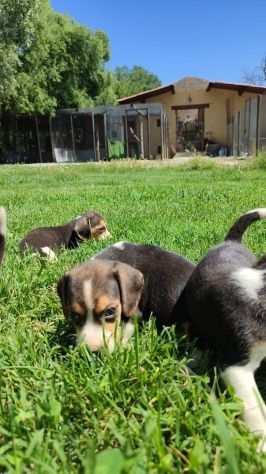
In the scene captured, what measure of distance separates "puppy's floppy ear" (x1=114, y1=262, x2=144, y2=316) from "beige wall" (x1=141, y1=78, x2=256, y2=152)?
115 feet

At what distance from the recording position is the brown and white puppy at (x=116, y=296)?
2.88 metres

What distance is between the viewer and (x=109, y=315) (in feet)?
9.82

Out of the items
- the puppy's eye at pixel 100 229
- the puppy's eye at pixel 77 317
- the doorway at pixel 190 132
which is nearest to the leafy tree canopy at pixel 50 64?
the doorway at pixel 190 132

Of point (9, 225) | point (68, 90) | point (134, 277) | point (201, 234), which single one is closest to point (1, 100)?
point (68, 90)

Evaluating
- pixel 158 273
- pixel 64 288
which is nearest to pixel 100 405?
pixel 64 288

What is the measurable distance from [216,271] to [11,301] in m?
1.72

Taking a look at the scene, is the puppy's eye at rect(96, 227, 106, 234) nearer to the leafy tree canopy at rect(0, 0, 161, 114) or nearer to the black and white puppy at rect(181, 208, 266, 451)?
the black and white puppy at rect(181, 208, 266, 451)

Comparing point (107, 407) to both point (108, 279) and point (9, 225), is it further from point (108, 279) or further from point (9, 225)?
point (9, 225)

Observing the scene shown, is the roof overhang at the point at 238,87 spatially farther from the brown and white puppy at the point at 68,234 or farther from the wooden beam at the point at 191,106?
the brown and white puppy at the point at 68,234

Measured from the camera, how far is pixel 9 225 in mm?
7504

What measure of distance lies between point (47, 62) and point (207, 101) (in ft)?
42.4

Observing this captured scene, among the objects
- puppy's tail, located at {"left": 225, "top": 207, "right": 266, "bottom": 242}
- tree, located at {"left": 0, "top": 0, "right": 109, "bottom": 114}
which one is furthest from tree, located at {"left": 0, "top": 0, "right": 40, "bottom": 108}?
puppy's tail, located at {"left": 225, "top": 207, "right": 266, "bottom": 242}

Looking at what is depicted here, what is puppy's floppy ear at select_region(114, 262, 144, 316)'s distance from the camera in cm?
312

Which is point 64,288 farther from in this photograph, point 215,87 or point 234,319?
point 215,87
